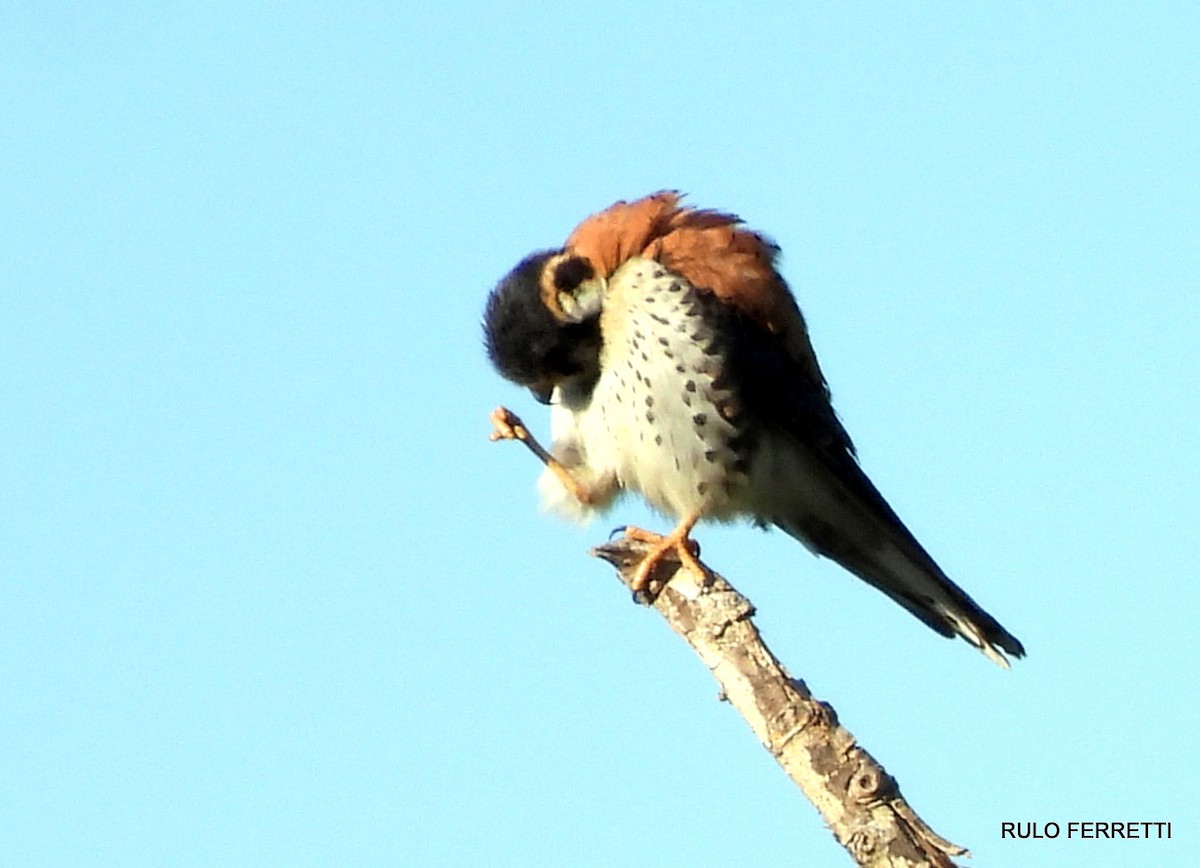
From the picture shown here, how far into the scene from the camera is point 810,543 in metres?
6.48

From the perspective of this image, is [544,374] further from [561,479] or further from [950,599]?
[950,599]

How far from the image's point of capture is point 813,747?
154 inches

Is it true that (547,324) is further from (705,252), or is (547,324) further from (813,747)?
(813,747)

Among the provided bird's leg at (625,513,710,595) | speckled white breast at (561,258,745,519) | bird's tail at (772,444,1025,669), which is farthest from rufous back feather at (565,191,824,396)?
bird's leg at (625,513,710,595)

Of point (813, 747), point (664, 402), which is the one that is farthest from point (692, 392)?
point (813, 747)

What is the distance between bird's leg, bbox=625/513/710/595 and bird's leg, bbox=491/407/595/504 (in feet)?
1.51

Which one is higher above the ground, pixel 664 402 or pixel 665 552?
pixel 664 402

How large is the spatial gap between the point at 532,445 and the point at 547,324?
0.42 m

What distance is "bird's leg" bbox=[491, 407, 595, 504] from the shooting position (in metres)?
5.73

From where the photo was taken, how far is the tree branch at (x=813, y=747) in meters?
3.73

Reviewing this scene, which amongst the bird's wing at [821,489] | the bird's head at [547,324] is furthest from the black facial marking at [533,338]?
the bird's wing at [821,489]

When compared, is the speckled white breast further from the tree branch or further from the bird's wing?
the tree branch

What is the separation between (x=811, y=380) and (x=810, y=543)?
59cm

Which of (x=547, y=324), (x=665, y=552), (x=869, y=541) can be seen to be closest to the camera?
(x=665, y=552)
